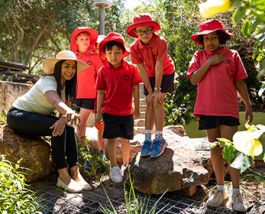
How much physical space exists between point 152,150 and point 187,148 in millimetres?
526

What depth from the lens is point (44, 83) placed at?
3.12 meters

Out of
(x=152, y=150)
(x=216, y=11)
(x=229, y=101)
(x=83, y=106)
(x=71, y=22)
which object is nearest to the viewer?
(x=216, y=11)

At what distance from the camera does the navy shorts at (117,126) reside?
11.1 feet

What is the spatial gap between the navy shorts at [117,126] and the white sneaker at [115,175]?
320 millimetres

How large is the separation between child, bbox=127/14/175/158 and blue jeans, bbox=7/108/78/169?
69 centimetres

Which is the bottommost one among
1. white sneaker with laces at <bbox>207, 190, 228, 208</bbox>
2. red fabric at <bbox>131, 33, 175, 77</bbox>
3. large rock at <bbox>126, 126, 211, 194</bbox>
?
white sneaker with laces at <bbox>207, 190, 228, 208</bbox>

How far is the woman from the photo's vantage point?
310 cm

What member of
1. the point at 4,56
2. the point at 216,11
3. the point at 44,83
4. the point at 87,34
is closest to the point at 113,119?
the point at 44,83

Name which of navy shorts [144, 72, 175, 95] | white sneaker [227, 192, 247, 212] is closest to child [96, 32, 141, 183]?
navy shorts [144, 72, 175, 95]

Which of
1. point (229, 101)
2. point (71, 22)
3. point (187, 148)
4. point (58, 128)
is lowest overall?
point (187, 148)

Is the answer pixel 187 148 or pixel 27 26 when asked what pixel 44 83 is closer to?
pixel 187 148

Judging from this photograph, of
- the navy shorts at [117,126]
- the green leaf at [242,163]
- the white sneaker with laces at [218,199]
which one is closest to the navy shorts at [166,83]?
the navy shorts at [117,126]

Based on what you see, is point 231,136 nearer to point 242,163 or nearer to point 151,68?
point 151,68

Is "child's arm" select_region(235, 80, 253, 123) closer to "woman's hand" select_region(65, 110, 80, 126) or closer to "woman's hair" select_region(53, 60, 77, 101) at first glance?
"woman's hand" select_region(65, 110, 80, 126)
